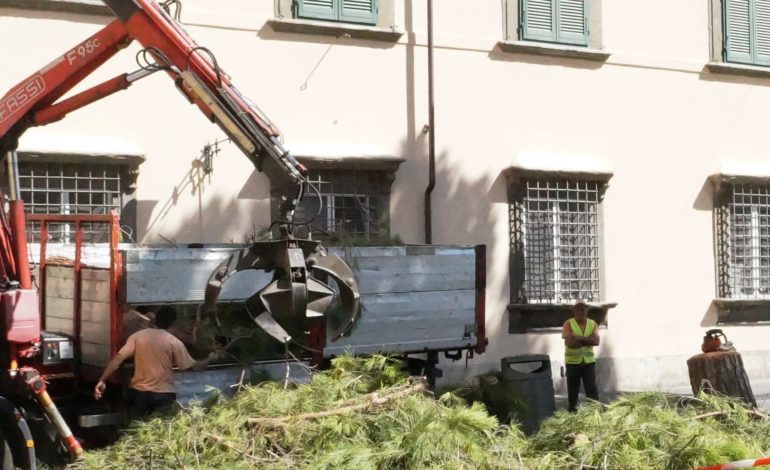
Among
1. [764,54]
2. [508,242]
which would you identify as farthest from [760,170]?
[508,242]

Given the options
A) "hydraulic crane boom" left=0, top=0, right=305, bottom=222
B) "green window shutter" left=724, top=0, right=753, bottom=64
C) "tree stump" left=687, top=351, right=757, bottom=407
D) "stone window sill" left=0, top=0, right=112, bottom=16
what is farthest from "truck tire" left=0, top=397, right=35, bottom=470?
"green window shutter" left=724, top=0, right=753, bottom=64

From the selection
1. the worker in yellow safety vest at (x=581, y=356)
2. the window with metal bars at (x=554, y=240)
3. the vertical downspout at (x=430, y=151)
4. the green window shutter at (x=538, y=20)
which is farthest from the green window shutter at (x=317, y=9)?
the worker in yellow safety vest at (x=581, y=356)

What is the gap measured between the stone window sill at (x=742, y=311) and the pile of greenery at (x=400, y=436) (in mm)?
8128

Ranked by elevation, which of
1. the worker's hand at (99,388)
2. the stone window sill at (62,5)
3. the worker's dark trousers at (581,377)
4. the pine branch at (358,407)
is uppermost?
the stone window sill at (62,5)

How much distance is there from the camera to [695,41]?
16.2 m

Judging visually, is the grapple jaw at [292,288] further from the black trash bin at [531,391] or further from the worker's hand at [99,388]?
the black trash bin at [531,391]

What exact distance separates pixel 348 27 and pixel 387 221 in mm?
2411

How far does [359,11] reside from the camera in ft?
45.6

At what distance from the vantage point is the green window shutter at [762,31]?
16.8 metres

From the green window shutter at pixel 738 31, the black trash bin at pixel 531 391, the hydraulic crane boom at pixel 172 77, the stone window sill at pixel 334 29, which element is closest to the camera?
the hydraulic crane boom at pixel 172 77

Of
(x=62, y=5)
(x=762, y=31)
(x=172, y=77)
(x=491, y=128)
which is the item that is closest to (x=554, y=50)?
(x=491, y=128)

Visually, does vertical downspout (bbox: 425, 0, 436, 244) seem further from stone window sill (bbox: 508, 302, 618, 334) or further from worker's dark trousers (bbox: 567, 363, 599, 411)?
worker's dark trousers (bbox: 567, 363, 599, 411)

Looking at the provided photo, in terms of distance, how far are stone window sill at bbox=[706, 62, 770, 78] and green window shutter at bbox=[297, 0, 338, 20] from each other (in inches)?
230

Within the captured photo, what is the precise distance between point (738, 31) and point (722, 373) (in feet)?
25.0
